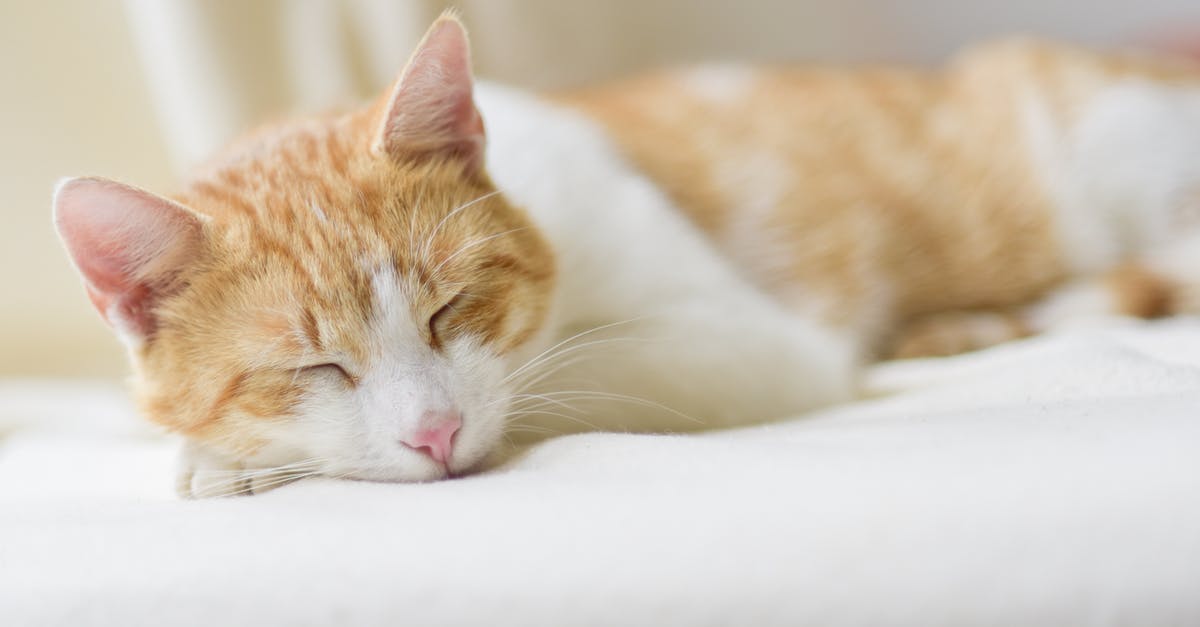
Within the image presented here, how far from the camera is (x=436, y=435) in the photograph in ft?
3.67

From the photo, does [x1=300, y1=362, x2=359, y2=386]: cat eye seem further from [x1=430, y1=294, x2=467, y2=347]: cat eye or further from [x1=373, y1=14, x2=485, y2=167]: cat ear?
[x1=373, y1=14, x2=485, y2=167]: cat ear

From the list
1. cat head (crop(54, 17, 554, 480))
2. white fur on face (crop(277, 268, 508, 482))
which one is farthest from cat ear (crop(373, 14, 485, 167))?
white fur on face (crop(277, 268, 508, 482))

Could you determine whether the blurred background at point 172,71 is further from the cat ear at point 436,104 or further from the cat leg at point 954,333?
the cat leg at point 954,333

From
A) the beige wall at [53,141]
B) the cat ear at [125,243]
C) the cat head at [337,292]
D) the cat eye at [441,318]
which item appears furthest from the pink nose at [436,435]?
the beige wall at [53,141]

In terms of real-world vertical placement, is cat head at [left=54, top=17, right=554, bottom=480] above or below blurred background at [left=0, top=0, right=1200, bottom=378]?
below

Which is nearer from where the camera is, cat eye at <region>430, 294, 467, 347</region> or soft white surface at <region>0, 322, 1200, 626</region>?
soft white surface at <region>0, 322, 1200, 626</region>

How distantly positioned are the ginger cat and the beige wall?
0.91 m

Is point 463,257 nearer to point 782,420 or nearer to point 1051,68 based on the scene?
point 782,420

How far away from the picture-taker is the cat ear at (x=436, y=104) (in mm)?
1236

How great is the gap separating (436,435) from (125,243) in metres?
0.47

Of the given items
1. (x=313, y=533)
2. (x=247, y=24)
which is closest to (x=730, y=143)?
(x=247, y=24)

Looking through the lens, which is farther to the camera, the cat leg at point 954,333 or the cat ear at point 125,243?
the cat leg at point 954,333

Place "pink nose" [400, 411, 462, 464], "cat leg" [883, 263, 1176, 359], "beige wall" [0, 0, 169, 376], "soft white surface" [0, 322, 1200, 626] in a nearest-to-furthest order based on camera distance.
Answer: "soft white surface" [0, 322, 1200, 626], "pink nose" [400, 411, 462, 464], "cat leg" [883, 263, 1176, 359], "beige wall" [0, 0, 169, 376]

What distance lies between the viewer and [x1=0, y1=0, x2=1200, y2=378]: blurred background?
2158 mm
